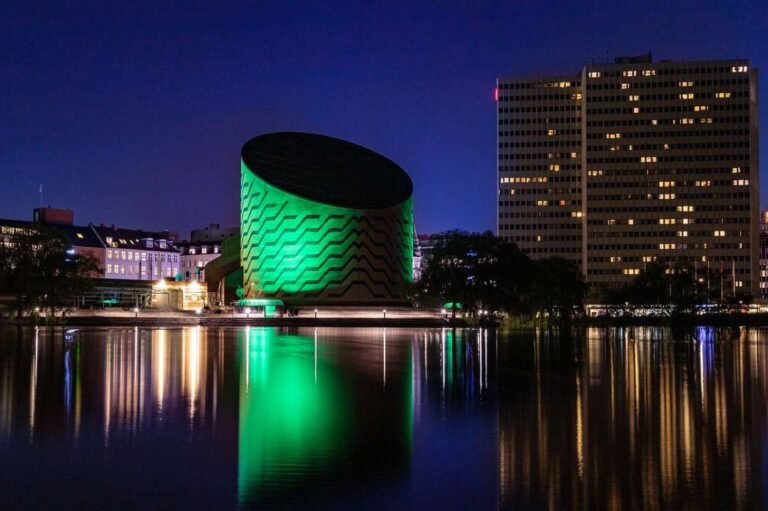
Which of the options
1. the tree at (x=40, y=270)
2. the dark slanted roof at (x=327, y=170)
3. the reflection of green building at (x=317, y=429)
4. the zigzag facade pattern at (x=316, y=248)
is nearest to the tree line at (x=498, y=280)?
the zigzag facade pattern at (x=316, y=248)

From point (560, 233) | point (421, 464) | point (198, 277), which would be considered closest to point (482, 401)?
point (421, 464)

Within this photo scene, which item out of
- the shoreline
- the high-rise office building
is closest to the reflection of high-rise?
the shoreline

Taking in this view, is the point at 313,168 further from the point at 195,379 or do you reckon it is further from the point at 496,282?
the point at 195,379

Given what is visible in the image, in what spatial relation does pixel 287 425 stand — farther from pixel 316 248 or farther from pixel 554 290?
pixel 316 248

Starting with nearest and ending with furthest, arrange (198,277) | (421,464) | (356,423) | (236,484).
A: (236,484) < (421,464) < (356,423) < (198,277)

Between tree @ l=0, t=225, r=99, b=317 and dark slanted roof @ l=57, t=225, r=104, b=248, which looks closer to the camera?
tree @ l=0, t=225, r=99, b=317

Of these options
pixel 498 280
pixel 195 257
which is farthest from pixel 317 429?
pixel 195 257

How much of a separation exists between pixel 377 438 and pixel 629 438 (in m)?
5.00

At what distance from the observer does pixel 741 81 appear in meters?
188

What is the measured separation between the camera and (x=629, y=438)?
16.4 m

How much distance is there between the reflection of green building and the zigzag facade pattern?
88.9m

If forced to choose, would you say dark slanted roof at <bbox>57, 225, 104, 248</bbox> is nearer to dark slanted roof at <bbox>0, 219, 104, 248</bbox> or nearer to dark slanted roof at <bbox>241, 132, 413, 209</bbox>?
dark slanted roof at <bbox>0, 219, 104, 248</bbox>

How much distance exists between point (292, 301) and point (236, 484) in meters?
109

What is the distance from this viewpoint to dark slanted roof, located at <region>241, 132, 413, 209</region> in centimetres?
12256
